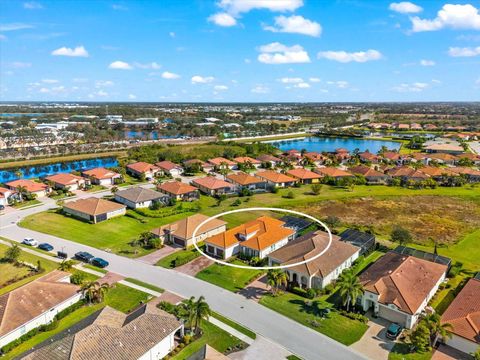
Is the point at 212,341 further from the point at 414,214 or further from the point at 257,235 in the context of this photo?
the point at 414,214

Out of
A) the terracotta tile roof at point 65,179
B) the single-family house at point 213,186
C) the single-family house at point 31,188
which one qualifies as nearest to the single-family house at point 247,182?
the single-family house at point 213,186

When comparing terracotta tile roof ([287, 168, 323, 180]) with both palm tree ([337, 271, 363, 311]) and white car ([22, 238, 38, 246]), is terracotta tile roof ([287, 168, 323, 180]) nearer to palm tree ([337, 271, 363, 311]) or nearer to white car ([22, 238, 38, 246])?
palm tree ([337, 271, 363, 311])

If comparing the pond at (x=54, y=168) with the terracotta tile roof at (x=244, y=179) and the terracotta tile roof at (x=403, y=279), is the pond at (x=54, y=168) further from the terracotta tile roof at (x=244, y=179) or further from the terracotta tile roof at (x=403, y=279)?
the terracotta tile roof at (x=403, y=279)

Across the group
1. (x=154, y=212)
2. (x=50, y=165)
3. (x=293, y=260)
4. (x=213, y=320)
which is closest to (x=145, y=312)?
(x=213, y=320)

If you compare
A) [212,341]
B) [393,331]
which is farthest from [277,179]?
[212,341]

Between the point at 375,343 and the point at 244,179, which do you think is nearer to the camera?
the point at 375,343

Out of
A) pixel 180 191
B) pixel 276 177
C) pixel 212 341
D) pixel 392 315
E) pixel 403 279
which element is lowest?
pixel 212 341
